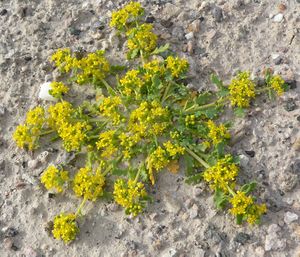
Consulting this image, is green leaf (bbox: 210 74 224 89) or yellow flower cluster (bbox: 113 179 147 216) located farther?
green leaf (bbox: 210 74 224 89)

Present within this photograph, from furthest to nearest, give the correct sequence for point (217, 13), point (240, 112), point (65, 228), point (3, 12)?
point (3, 12) → point (217, 13) → point (240, 112) → point (65, 228)

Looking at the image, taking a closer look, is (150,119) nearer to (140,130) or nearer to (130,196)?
(140,130)

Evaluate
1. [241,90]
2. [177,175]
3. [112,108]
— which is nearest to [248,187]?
[177,175]

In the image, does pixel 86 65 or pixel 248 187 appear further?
pixel 86 65

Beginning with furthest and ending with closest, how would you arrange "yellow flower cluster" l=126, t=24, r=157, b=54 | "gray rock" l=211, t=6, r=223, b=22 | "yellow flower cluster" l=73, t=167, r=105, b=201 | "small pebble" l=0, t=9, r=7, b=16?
"small pebble" l=0, t=9, r=7, b=16 → "gray rock" l=211, t=6, r=223, b=22 → "yellow flower cluster" l=126, t=24, r=157, b=54 → "yellow flower cluster" l=73, t=167, r=105, b=201

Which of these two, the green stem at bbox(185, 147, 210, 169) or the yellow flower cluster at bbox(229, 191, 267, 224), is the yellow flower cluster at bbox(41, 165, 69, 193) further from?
the yellow flower cluster at bbox(229, 191, 267, 224)

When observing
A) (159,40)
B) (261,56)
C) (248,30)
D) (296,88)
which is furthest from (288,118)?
(159,40)

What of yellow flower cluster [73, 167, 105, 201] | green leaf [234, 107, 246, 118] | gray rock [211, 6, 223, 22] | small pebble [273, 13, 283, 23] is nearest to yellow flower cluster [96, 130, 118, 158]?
yellow flower cluster [73, 167, 105, 201]

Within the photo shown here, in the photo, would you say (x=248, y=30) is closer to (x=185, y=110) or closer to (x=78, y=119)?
(x=185, y=110)
